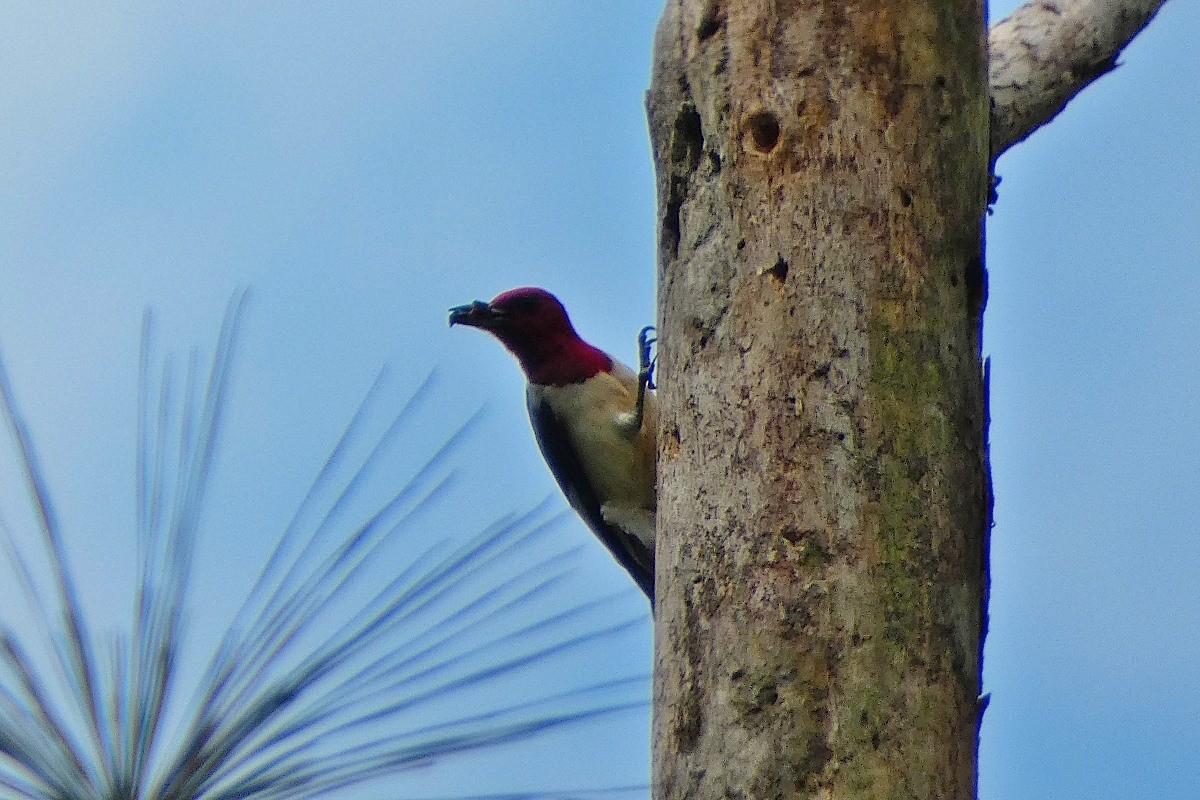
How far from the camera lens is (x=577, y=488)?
15.6 feet

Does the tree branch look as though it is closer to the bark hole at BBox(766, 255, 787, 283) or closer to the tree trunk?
the tree trunk

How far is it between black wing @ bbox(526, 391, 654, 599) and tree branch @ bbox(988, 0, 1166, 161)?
1.58m

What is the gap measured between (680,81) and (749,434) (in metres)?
0.75

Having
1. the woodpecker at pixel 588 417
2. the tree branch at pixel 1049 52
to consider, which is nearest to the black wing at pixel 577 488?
the woodpecker at pixel 588 417

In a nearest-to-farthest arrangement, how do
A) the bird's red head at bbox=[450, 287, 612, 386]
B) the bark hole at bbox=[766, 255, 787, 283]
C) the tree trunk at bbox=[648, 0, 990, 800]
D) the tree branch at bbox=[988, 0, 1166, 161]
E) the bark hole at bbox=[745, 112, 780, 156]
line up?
the tree trunk at bbox=[648, 0, 990, 800], the bark hole at bbox=[766, 255, 787, 283], the bark hole at bbox=[745, 112, 780, 156], the tree branch at bbox=[988, 0, 1166, 161], the bird's red head at bbox=[450, 287, 612, 386]

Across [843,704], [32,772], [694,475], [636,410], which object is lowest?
[32,772]

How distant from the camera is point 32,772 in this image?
2363 millimetres

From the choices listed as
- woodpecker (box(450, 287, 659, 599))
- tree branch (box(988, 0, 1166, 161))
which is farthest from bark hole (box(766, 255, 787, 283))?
woodpecker (box(450, 287, 659, 599))

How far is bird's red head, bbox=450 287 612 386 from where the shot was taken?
470 centimetres

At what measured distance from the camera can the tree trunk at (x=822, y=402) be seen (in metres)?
2.53

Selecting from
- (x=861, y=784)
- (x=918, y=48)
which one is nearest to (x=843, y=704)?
(x=861, y=784)

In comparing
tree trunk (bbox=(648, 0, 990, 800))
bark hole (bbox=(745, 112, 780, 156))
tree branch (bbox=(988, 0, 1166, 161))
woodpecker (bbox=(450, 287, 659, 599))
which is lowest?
tree trunk (bbox=(648, 0, 990, 800))

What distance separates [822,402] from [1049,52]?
1471mm

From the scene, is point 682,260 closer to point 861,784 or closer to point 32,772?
point 861,784
